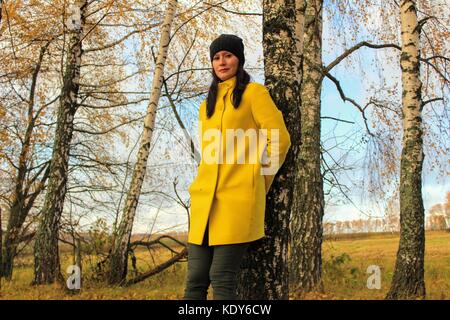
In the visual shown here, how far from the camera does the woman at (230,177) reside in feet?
9.74

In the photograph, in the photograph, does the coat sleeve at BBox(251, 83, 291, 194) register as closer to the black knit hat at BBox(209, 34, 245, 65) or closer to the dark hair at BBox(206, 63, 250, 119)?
the dark hair at BBox(206, 63, 250, 119)

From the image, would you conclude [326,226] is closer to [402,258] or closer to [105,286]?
[402,258]

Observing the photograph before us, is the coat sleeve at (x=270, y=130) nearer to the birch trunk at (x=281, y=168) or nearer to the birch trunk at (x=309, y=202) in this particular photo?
the birch trunk at (x=281, y=168)

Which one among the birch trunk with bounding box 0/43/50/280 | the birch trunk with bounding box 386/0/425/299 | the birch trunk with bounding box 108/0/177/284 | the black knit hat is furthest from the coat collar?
the birch trunk with bounding box 0/43/50/280

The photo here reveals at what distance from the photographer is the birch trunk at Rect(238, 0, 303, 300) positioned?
10.8 ft

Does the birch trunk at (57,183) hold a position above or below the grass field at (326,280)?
above

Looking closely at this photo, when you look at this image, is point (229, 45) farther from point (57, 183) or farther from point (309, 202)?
point (57, 183)

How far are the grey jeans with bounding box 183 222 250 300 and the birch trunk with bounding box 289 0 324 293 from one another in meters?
4.07

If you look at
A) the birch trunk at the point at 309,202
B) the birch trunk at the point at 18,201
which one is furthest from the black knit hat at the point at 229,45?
the birch trunk at the point at 18,201

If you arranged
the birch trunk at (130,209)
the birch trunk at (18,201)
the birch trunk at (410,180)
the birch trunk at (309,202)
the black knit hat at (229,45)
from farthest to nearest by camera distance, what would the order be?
1. the birch trunk at (18,201)
2. the birch trunk at (130,209)
3. the birch trunk at (309,202)
4. the birch trunk at (410,180)
5. the black knit hat at (229,45)

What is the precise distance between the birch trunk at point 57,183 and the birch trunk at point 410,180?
19.5ft

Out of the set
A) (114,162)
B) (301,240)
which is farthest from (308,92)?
(114,162)

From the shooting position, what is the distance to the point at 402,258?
260 inches

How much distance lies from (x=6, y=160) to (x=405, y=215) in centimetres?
915
